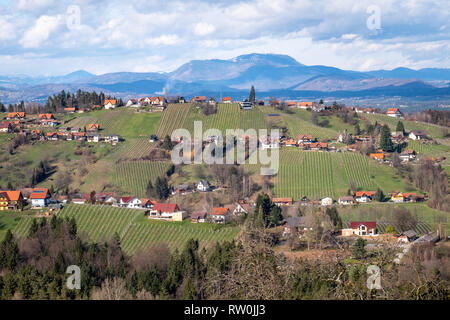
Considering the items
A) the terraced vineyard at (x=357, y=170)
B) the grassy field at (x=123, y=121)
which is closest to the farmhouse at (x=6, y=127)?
the grassy field at (x=123, y=121)

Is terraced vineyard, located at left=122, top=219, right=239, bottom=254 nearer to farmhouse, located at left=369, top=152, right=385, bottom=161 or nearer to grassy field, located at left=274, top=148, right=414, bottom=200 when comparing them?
grassy field, located at left=274, top=148, right=414, bottom=200

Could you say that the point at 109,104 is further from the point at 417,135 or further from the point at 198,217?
the point at 198,217

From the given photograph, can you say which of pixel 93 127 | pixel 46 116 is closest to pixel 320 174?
pixel 93 127

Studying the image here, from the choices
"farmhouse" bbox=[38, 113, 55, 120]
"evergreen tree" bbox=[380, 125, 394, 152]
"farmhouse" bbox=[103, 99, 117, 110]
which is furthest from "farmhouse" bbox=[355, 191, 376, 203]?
"farmhouse" bbox=[103, 99, 117, 110]

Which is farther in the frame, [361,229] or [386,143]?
[386,143]

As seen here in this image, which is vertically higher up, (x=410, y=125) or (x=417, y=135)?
(x=410, y=125)

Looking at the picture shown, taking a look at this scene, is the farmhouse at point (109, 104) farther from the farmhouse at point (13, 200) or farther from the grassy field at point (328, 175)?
the farmhouse at point (13, 200)

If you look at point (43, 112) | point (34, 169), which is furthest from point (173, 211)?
point (43, 112)
